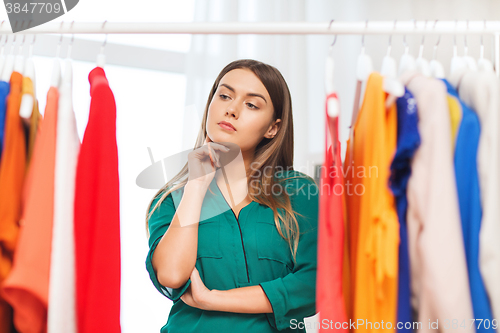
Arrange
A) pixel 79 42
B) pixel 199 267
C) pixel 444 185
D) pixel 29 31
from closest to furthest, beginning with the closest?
pixel 444 185, pixel 29 31, pixel 199 267, pixel 79 42

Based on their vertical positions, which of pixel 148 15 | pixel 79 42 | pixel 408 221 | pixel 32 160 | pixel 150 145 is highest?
pixel 148 15

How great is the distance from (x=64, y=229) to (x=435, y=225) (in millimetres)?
685

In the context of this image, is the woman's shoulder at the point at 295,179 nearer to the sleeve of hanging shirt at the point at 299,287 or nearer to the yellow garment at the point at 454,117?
the sleeve of hanging shirt at the point at 299,287

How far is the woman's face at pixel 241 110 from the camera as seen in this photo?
1188mm

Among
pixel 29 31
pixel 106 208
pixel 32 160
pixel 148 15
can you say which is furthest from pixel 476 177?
pixel 148 15

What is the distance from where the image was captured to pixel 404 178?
735 mm

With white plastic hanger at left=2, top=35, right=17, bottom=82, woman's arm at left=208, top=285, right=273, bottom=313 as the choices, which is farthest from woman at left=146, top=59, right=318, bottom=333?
white plastic hanger at left=2, top=35, right=17, bottom=82

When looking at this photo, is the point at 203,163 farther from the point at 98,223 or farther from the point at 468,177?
the point at 468,177

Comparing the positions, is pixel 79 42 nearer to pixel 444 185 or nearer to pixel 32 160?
pixel 32 160

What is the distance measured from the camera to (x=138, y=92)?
6.00 ft

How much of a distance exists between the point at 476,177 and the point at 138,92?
4.92ft

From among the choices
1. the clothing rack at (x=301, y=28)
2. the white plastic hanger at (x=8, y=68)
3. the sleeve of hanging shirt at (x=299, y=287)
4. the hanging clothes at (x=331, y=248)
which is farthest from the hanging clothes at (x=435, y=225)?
the white plastic hanger at (x=8, y=68)

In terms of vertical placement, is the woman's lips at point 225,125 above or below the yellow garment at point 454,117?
above

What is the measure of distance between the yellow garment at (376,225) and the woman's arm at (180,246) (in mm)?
457
